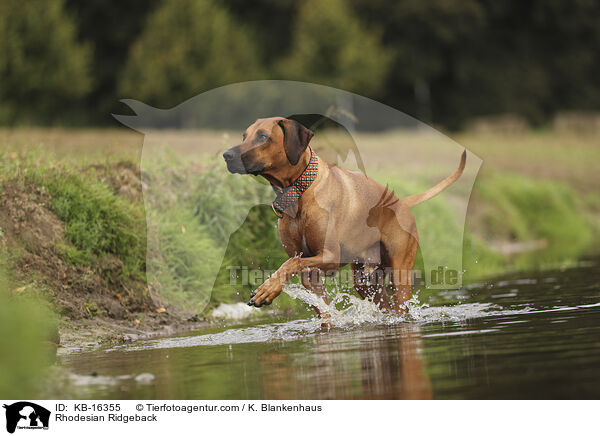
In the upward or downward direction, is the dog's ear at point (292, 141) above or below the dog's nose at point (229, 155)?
above

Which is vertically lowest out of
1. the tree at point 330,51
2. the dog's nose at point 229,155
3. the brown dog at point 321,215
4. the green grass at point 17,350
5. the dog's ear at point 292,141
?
the green grass at point 17,350

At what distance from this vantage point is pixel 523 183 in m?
21.2

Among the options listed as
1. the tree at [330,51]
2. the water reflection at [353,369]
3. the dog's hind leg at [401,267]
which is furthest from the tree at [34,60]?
the water reflection at [353,369]

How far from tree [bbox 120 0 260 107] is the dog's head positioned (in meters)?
26.4

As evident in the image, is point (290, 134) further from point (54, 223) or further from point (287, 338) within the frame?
point (54, 223)

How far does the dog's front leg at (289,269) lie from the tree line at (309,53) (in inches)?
873

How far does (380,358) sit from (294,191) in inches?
71.6

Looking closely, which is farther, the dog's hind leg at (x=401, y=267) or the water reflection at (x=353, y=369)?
the dog's hind leg at (x=401, y=267)

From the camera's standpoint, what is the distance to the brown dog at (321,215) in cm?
700

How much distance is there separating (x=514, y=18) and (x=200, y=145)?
3986 centimetres

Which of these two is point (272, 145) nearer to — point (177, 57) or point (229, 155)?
point (229, 155)

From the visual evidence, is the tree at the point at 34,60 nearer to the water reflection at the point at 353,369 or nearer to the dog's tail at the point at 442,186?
the dog's tail at the point at 442,186

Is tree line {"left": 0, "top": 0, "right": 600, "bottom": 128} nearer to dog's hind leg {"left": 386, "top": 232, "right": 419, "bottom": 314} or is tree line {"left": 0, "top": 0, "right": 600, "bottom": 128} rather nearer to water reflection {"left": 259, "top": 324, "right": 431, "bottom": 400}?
dog's hind leg {"left": 386, "top": 232, "right": 419, "bottom": 314}
